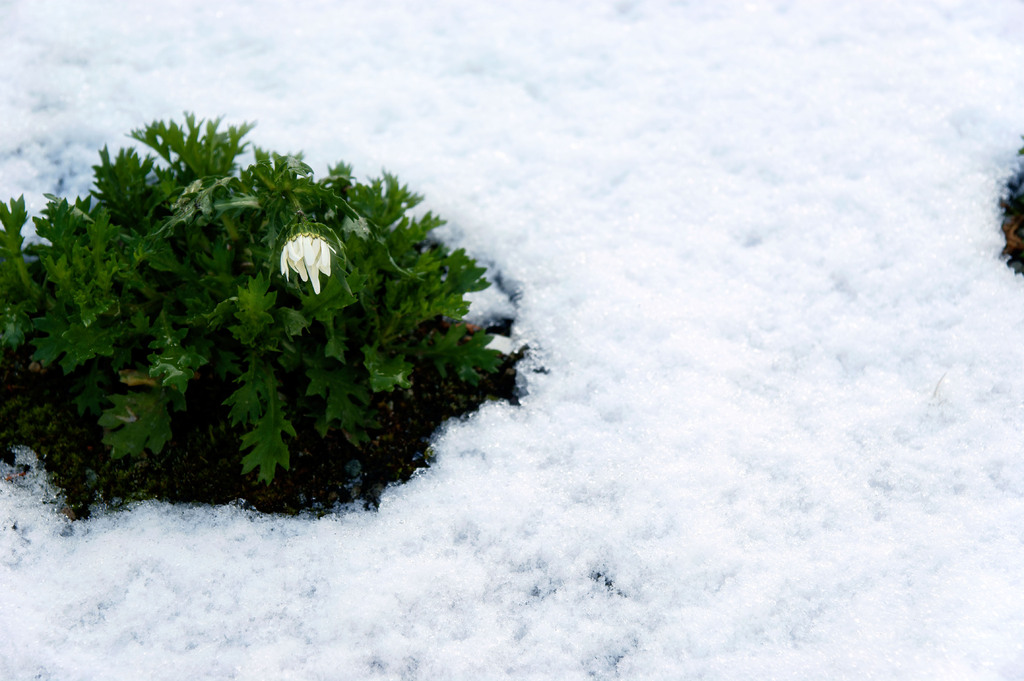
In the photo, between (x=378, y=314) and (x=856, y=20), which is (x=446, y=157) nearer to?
(x=378, y=314)

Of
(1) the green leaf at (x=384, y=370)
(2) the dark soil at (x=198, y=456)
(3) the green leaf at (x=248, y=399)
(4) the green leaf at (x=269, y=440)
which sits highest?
(1) the green leaf at (x=384, y=370)

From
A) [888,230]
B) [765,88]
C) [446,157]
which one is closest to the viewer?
[888,230]

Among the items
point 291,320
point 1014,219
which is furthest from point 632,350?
point 1014,219

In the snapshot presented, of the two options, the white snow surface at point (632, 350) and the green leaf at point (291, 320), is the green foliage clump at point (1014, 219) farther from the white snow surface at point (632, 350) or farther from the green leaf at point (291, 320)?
the green leaf at point (291, 320)

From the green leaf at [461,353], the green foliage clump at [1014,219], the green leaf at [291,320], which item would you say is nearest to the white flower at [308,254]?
the green leaf at [291,320]

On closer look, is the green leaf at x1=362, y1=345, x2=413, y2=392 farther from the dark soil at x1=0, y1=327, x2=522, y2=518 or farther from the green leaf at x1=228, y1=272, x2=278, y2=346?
the green leaf at x1=228, y1=272, x2=278, y2=346

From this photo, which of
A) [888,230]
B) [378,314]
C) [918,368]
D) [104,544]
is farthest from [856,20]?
[104,544]

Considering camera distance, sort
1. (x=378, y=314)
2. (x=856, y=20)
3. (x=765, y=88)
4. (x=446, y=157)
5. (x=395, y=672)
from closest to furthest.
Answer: (x=395, y=672) → (x=378, y=314) → (x=446, y=157) → (x=765, y=88) → (x=856, y=20)
